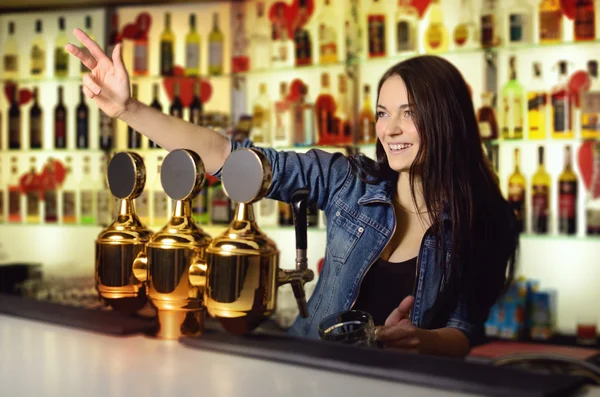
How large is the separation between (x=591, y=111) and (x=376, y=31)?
0.91m

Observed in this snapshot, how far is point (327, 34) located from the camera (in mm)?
3246

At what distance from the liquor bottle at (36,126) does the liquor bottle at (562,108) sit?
8.24 ft

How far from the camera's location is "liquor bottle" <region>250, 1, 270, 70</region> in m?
3.43

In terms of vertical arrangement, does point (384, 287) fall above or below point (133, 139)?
below

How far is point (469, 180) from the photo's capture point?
172 centimetres

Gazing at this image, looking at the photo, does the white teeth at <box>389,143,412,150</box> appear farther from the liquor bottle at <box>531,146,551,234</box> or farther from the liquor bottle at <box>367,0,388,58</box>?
the liquor bottle at <box>367,0,388,58</box>

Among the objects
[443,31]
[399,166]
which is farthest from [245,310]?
[443,31]

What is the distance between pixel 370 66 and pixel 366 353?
2446 mm

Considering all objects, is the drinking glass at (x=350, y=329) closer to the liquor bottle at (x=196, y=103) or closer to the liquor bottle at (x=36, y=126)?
the liquor bottle at (x=196, y=103)

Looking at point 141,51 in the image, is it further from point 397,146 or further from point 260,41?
point 397,146

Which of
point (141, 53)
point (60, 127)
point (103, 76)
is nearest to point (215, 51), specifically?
point (141, 53)

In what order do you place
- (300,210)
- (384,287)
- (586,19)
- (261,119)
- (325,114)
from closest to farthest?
(300,210) < (384,287) < (586,19) < (325,114) < (261,119)

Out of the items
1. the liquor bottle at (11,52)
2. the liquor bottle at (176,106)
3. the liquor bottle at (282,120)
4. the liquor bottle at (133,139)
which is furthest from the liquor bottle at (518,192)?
the liquor bottle at (11,52)

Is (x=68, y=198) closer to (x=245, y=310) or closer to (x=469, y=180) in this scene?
(x=469, y=180)
